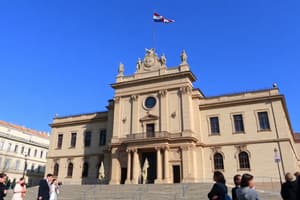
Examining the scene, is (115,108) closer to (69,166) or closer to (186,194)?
(69,166)

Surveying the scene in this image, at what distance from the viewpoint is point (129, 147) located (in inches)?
1214

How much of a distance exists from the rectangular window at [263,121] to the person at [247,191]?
26.3m

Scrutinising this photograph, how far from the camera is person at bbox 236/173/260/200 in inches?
194

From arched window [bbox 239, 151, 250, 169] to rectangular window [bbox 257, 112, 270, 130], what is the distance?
340 centimetres

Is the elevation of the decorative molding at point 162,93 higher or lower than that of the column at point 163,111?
higher

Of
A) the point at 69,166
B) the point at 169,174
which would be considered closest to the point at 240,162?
the point at 169,174

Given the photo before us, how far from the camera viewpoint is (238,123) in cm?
3062

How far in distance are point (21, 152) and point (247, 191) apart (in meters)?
55.7

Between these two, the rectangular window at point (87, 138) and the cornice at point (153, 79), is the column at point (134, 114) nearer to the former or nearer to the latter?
the cornice at point (153, 79)

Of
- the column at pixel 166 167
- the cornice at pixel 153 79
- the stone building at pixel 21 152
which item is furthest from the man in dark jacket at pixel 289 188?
the stone building at pixel 21 152

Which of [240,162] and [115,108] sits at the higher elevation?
[115,108]

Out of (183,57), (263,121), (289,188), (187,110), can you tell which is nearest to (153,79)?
(183,57)

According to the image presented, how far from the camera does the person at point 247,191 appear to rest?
194 inches

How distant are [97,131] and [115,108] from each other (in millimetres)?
5059
